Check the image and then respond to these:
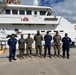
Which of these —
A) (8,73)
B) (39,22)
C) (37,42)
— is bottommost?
(8,73)

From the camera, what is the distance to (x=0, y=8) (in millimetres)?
23234

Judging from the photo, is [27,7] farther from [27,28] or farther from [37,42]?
[37,42]

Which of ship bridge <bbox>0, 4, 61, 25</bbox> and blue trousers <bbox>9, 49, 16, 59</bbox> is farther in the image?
ship bridge <bbox>0, 4, 61, 25</bbox>

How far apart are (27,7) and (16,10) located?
1.15 meters

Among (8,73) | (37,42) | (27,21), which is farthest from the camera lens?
(27,21)

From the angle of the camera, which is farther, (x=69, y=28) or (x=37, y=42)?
(x=69, y=28)

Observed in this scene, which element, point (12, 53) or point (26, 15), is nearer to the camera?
point (12, 53)

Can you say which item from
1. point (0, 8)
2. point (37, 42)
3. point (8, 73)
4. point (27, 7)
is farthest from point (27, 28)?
point (8, 73)

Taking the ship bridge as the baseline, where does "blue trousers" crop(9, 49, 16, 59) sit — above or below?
below

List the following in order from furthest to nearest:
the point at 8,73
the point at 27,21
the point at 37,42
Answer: the point at 27,21, the point at 37,42, the point at 8,73

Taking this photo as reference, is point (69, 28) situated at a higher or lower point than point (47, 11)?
lower

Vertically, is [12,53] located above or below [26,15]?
below

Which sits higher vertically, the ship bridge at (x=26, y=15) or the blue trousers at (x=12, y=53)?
the ship bridge at (x=26, y=15)

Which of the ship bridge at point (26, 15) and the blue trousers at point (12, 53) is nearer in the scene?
the blue trousers at point (12, 53)
